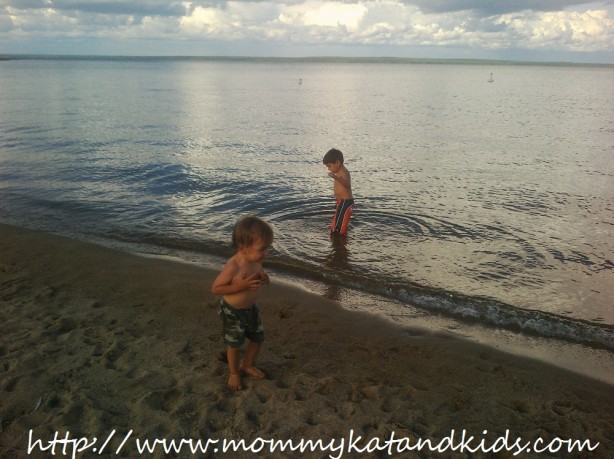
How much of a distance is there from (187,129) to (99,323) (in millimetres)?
20766

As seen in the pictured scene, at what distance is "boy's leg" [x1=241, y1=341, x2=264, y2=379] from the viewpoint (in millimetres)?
4453

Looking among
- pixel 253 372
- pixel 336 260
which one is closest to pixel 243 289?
pixel 253 372

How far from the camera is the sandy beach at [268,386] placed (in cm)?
368

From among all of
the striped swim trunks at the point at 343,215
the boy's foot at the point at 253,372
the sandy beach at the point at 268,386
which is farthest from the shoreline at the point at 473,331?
the boy's foot at the point at 253,372

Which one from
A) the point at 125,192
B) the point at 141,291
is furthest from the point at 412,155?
the point at 141,291

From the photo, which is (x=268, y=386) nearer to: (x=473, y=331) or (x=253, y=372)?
(x=253, y=372)

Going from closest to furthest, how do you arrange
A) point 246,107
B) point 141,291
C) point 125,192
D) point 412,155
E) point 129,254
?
1. point 141,291
2. point 129,254
3. point 125,192
4. point 412,155
5. point 246,107

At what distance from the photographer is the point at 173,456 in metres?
3.48

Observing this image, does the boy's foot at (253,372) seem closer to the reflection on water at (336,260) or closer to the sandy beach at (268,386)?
the sandy beach at (268,386)

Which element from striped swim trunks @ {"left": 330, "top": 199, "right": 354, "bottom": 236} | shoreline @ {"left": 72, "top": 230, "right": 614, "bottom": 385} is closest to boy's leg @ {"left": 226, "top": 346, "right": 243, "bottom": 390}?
shoreline @ {"left": 72, "top": 230, "right": 614, "bottom": 385}

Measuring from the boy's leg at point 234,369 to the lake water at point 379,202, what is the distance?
8.94 ft

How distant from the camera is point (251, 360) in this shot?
177 inches

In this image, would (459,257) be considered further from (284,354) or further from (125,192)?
(125,192)

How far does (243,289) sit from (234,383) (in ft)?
2.69
